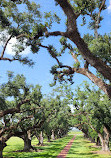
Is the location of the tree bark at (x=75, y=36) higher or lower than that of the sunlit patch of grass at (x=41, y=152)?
higher

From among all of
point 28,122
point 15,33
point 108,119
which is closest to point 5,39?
point 15,33

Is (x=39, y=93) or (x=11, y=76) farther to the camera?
(x=39, y=93)

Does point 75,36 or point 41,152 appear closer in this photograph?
point 75,36

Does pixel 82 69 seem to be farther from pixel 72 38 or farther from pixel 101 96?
pixel 101 96

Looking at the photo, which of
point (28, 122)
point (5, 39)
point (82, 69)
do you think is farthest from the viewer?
point (28, 122)

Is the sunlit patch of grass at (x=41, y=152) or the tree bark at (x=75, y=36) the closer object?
the tree bark at (x=75, y=36)

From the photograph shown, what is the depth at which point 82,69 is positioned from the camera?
10.1 metres

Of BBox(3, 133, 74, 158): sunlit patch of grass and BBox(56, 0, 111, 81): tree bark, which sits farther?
BBox(3, 133, 74, 158): sunlit patch of grass

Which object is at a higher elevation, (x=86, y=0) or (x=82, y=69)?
(x=86, y=0)

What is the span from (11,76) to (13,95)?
2.68 meters

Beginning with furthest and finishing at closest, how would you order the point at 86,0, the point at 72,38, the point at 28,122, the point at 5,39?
the point at 28,122 < the point at 5,39 < the point at 86,0 < the point at 72,38

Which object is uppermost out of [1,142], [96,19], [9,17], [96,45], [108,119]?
[9,17]

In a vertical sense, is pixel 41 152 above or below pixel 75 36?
below

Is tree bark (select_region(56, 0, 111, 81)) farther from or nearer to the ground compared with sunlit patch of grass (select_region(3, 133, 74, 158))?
farther from the ground
